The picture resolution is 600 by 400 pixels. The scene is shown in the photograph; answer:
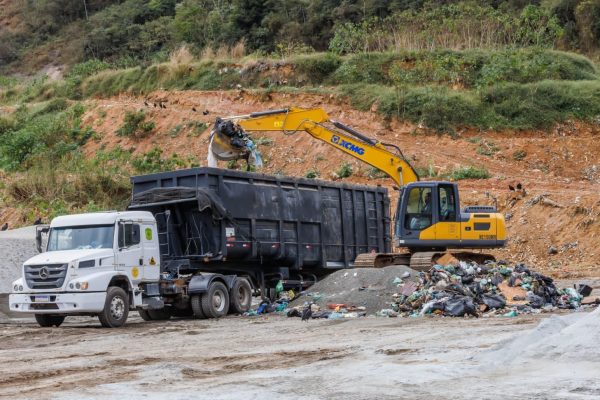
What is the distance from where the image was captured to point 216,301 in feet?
69.8

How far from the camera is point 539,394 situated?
31.6ft

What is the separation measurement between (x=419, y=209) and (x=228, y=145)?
196 inches

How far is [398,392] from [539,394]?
4.74 feet

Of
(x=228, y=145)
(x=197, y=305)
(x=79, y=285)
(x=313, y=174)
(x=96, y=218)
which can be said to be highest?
A: (x=228, y=145)

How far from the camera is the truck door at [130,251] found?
1984cm

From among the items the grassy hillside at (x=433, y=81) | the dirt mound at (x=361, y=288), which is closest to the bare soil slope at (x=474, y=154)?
the grassy hillside at (x=433, y=81)

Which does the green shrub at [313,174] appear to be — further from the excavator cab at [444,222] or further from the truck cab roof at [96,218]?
the truck cab roof at [96,218]

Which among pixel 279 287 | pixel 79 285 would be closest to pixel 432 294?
pixel 279 287

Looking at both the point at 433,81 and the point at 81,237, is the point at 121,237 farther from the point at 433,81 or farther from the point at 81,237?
the point at 433,81

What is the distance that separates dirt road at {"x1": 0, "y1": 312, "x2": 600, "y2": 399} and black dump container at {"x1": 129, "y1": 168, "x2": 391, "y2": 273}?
3.11m

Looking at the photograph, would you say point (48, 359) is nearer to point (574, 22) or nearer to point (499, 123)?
point (499, 123)

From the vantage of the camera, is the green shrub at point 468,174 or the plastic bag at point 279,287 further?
the green shrub at point 468,174

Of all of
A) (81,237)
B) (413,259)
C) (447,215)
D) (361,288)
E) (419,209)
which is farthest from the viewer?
(419,209)

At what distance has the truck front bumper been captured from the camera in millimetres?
19031
